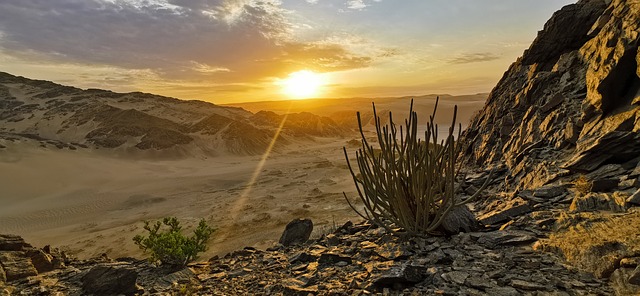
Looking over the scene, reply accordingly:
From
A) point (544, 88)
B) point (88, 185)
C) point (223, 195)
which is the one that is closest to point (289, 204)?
point (223, 195)

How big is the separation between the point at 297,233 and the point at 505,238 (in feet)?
13.7

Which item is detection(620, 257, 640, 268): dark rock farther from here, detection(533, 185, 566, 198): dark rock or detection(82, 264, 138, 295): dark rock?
detection(82, 264, 138, 295): dark rock

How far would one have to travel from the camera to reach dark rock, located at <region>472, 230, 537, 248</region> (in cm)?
377

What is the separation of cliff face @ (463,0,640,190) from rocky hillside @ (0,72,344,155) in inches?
1172

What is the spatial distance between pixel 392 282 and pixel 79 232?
14802 mm

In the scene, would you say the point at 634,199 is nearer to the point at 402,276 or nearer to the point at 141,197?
the point at 402,276

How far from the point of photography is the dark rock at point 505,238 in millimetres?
3771

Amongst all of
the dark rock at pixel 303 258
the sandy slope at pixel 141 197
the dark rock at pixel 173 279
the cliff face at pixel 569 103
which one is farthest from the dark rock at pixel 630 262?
the sandy slope at pixel 141 197

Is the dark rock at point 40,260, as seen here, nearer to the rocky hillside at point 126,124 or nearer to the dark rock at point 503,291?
the dark rock at point 503,291

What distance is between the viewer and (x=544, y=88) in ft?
25.2

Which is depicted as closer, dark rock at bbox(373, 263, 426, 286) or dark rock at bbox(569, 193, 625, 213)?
dark rock at bbox(373, 263, 426, 286)

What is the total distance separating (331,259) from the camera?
172 inches

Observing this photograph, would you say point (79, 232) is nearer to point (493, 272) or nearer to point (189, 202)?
point (189, 202)

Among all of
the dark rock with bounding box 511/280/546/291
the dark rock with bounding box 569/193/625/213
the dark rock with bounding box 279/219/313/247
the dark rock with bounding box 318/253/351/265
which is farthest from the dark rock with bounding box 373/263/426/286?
the dark rock with bounding box 279/219/313/247
